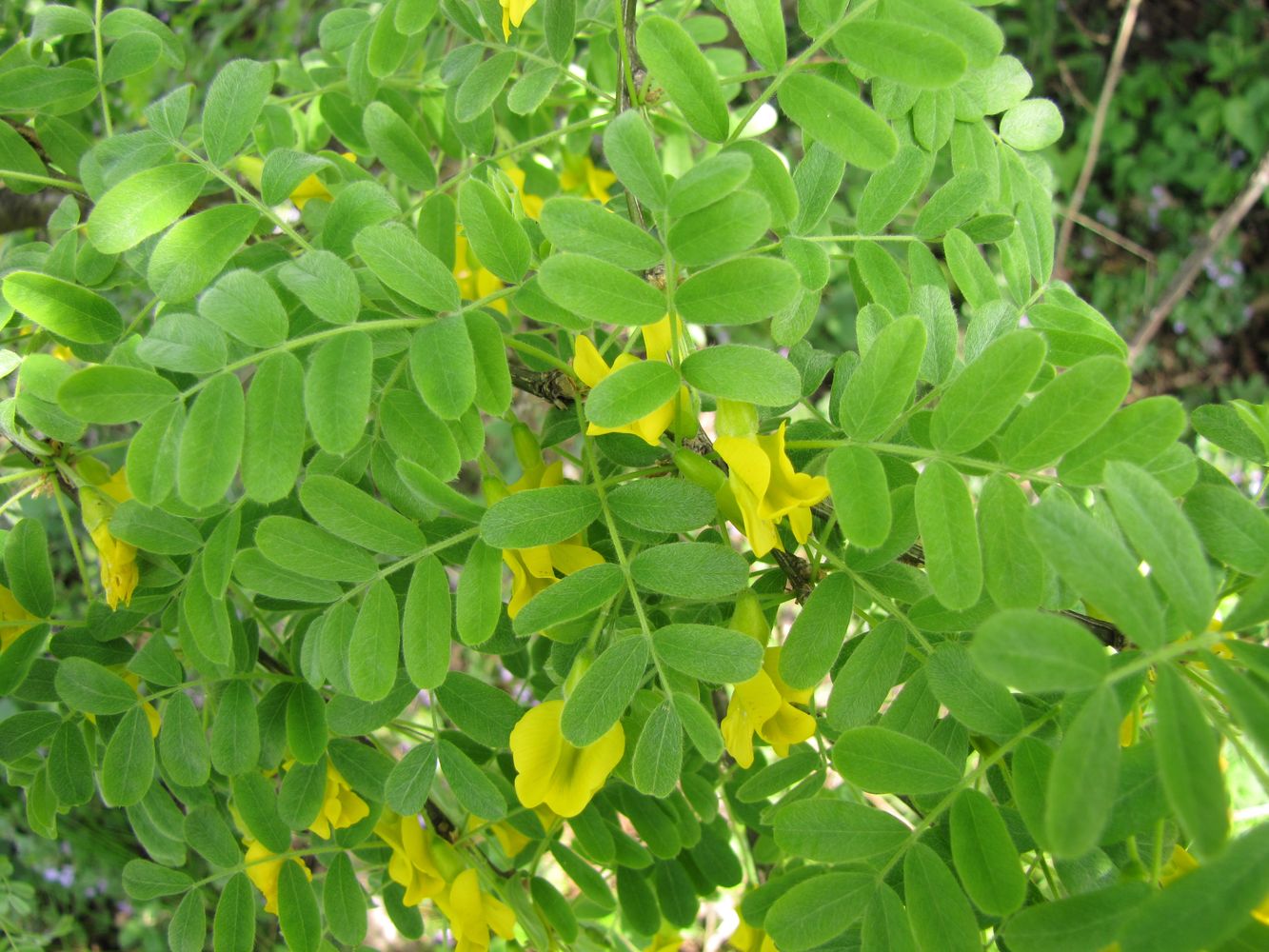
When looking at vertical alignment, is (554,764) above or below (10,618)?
above

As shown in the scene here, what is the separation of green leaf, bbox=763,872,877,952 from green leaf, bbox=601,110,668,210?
0.50 m

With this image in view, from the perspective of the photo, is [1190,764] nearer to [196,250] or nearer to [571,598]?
[571,598]

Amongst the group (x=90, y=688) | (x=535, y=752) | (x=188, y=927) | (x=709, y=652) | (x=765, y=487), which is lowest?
(x=188, y=927)

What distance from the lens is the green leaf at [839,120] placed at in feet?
2.27

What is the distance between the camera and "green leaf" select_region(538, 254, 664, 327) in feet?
2.07

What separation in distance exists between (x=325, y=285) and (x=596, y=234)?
19 cm

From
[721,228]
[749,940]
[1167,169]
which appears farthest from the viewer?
[1167,169]

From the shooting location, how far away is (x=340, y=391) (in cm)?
66

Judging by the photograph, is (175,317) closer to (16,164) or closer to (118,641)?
(118,641)

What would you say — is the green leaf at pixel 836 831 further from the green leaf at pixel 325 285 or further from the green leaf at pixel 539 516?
the green leaf at pixel 325 285

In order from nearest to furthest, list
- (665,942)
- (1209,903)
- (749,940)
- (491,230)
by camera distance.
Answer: (1209,903) → (491,230) → (749,940) → (665,942)

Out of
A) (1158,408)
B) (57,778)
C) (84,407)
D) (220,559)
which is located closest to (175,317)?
(84,407)

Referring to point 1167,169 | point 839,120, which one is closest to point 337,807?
point 839,120

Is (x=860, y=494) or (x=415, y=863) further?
(x=415, y=863)
